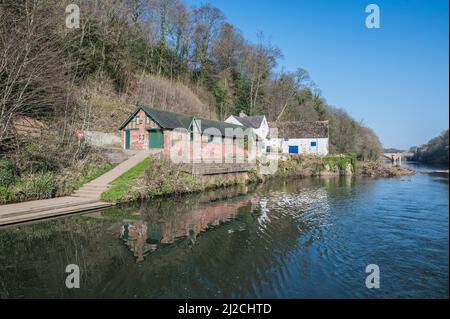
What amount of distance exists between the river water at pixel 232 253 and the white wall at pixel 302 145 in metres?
29.4

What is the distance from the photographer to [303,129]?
42500mm

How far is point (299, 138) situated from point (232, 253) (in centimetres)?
3734

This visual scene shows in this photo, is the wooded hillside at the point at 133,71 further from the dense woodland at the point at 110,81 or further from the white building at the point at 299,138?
the white building at the point at 299,138

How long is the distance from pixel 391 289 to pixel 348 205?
9362mm

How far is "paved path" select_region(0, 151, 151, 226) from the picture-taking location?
31.3 feet

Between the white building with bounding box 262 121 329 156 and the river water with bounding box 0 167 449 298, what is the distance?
29562 mm

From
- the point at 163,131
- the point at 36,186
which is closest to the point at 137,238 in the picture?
the point at 36,186

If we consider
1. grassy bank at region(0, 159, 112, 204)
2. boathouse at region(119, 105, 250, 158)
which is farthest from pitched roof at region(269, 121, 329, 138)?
grassy bank at region(0, 159, 112, 204)

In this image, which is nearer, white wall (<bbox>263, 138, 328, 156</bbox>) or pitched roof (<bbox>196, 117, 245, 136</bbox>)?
pitched roof (<bbox>196, 117, 245, 136</bbox>)

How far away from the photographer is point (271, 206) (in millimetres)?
13875

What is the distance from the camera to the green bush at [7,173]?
11125 mm

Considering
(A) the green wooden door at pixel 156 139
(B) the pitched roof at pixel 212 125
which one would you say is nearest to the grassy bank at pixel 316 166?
(B) the pitched roof at pixel 212 125

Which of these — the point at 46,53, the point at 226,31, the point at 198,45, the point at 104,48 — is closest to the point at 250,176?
the point at 46,53

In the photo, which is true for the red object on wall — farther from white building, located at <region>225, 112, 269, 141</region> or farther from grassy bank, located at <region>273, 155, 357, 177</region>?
white building, located at <region>225, 112, 269, 141</region>
